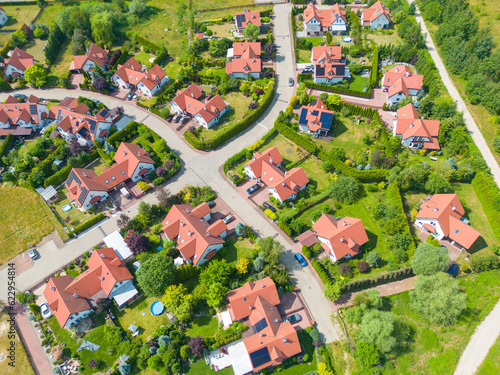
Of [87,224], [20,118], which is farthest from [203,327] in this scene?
[20,118]

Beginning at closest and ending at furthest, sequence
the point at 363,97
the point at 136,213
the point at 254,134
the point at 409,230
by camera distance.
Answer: the point at 409,230, the point at 136,213, the point at 254,134, the point at 363,97

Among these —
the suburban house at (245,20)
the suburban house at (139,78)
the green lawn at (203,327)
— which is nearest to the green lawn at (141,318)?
the green lawn at (203,327)

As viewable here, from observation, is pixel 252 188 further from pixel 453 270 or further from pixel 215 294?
pixel 453 270

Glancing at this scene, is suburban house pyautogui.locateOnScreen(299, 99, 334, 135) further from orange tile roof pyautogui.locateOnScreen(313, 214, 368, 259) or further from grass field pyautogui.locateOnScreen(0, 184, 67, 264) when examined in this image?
grass field pyautogui.locateOnScreen(0, 184, 67, 264)

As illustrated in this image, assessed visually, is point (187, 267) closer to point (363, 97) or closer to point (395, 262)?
point (395, 262)

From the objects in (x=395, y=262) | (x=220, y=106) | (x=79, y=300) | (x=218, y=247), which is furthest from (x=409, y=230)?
(x=79, y=300)
